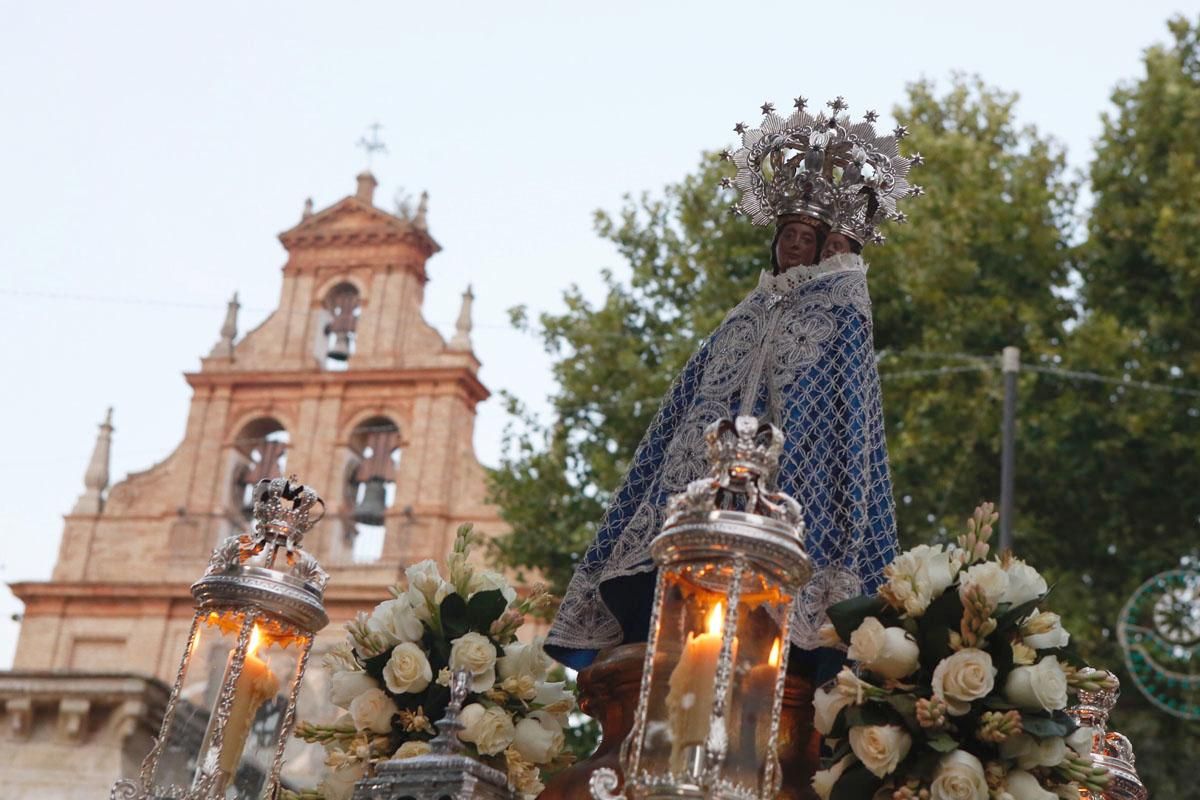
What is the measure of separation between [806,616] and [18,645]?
3208 cm

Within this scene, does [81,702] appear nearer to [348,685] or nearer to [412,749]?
[348,685]

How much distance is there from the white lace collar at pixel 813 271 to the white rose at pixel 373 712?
2011mm

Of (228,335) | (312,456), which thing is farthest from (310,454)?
(228,335)

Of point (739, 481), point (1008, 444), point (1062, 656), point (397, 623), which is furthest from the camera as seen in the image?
point (1008, 444)

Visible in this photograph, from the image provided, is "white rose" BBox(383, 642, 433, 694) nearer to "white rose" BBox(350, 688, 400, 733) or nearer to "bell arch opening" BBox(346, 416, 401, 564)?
"white rose" BBox(350, 688, 400, 733)

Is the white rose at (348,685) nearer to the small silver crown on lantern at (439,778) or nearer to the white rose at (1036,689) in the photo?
the small silver crown on lantern at (439,778)

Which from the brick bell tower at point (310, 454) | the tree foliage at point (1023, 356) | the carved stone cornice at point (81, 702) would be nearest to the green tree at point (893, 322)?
the tree foliage at point (1023, 356)

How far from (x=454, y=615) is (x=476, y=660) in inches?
10.7

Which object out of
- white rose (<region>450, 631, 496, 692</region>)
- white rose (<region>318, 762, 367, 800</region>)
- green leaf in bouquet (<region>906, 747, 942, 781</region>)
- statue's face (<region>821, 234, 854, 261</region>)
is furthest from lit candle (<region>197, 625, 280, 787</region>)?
statue's face (<region>821, 234, 854, 261</region>)

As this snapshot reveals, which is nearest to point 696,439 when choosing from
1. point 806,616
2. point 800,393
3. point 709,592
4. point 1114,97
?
point 800,393

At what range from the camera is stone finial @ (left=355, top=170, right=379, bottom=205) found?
3728cm

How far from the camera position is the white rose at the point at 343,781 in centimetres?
566

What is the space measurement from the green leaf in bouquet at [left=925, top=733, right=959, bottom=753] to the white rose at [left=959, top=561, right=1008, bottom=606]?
39 cm

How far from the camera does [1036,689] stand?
4902mm
